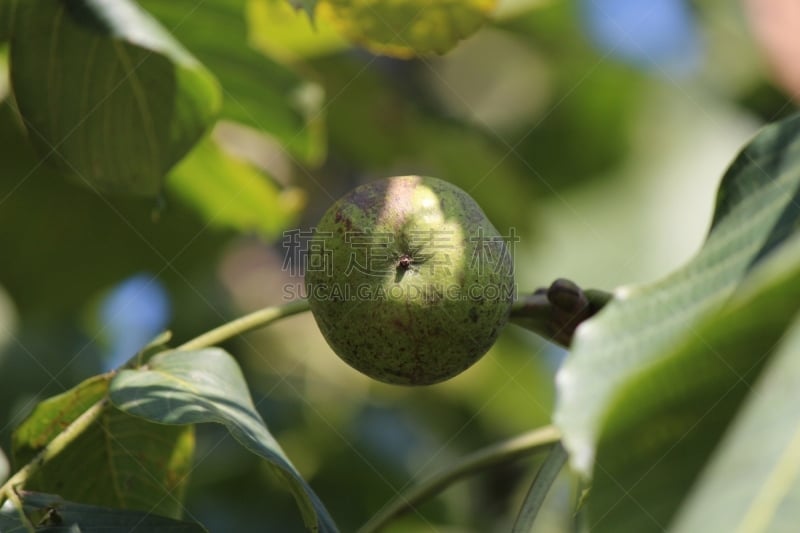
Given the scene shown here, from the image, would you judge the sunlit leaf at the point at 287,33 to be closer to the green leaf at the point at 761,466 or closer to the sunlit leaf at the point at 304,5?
the sunlit leaf at the point at 304,5

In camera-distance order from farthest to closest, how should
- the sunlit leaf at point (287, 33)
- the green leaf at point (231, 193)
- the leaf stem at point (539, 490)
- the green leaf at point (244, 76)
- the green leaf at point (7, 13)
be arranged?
the sunlit leaf at point (287, 33) < the green leaf at point (231, 193) < the green leaf at point (244, 76) < the green leaf at point (7, 13) < the leaf stem at point (539, 490)

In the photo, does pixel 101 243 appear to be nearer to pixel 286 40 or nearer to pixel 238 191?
pixel 238 191

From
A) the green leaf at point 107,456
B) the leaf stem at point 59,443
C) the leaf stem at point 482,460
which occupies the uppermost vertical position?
the leaf stem at point 482,460

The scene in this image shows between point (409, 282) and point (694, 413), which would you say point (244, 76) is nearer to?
point (409, 282)

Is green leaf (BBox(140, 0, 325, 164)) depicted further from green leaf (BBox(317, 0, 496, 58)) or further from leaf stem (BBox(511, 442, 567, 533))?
leaf stem (BBox(511, 442, 567, 533))


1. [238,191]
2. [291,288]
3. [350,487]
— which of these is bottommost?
[350,487]

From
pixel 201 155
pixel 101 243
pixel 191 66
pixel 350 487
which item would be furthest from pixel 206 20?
pixel 350 487

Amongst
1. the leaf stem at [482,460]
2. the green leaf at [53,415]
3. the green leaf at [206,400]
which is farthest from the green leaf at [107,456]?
the leaf stem at [482,460]
